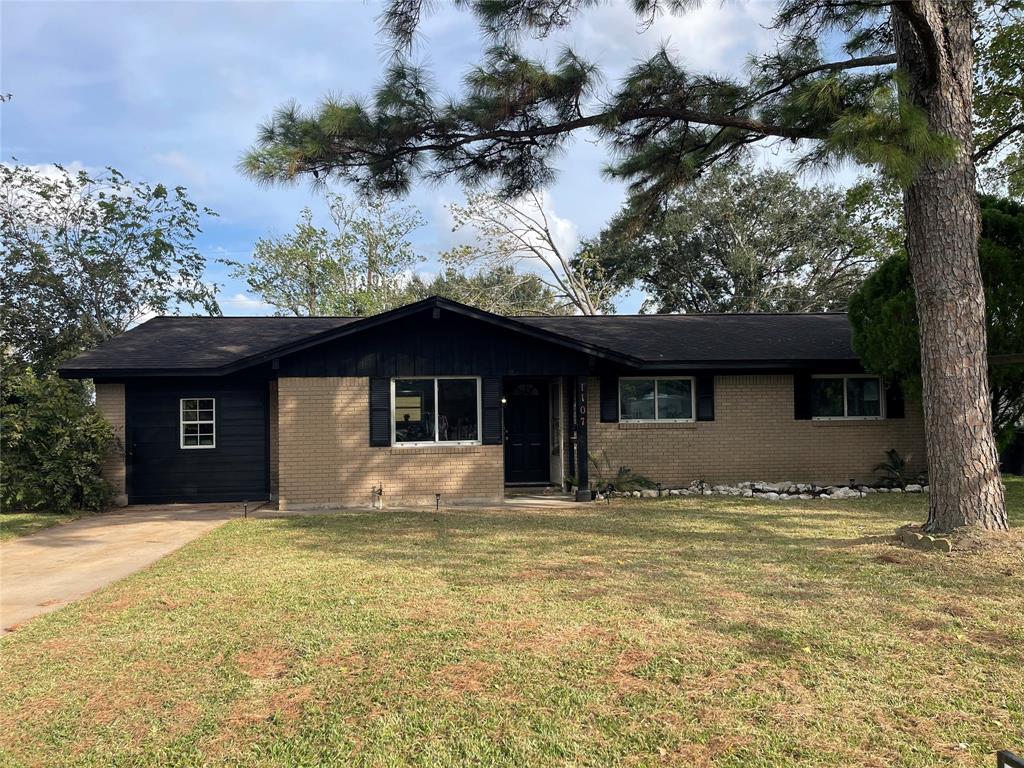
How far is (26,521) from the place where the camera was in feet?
36.1

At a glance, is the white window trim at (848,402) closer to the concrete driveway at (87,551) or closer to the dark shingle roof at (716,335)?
the dark shingle roof at (716,335)

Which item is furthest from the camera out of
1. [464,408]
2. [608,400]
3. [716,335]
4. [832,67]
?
[716,335]

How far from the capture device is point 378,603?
5910 mm

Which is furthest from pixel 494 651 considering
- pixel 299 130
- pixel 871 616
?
pixel 299 130

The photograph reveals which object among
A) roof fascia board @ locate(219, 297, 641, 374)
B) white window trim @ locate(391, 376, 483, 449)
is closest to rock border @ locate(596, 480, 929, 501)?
white window trim @ locate(391, 376, 483, 449)

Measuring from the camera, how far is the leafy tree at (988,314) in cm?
1146

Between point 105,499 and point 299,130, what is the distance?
7.82 meters

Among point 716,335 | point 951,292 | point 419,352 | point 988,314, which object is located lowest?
point 419,352

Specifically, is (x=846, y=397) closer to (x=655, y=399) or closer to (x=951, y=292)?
(x=655, y=399)

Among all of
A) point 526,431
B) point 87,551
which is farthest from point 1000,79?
point 87,551

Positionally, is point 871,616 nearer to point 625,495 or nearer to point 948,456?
point 948,456

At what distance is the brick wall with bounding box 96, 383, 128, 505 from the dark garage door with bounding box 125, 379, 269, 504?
113mm

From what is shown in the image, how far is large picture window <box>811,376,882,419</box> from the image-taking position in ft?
45.8

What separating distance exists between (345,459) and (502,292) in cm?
1770
